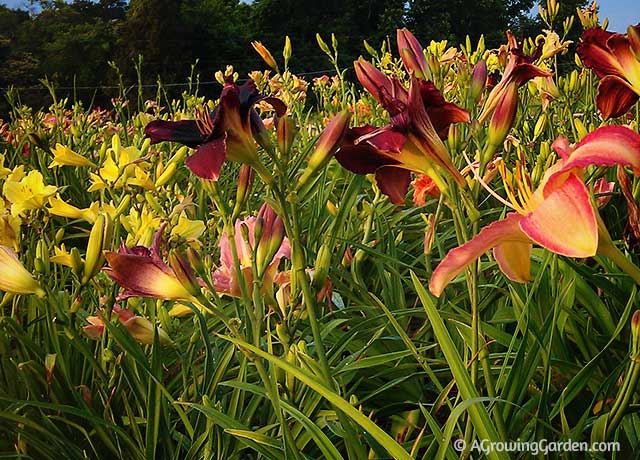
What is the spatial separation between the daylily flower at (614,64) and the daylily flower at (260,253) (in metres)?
0.45

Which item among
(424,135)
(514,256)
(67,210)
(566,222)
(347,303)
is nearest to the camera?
(566,222)

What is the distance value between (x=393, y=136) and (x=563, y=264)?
1.96 ft

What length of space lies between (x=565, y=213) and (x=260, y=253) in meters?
0.44

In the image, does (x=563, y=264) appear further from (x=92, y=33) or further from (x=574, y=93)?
(x=92, y=33)

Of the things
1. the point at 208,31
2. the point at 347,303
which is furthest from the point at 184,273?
the point at 208,31

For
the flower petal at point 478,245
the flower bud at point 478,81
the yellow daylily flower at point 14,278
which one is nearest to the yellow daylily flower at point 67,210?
the yellow daylily flower at point 14,278

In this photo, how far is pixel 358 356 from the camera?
1.16m

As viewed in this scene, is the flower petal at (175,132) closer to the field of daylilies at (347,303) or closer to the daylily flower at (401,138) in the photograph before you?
the field of daylilies at (347,303)

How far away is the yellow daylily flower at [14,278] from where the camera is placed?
0.90 meters

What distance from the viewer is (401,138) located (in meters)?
0.74

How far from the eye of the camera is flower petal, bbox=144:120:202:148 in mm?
808

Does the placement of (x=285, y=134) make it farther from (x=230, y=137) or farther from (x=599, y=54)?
(x=599, y=54)

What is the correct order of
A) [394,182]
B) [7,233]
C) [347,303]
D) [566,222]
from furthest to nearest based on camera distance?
[347,303]
[7,233]
[394,182]
[566,222]

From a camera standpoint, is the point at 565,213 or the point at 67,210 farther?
the point at 67,210
